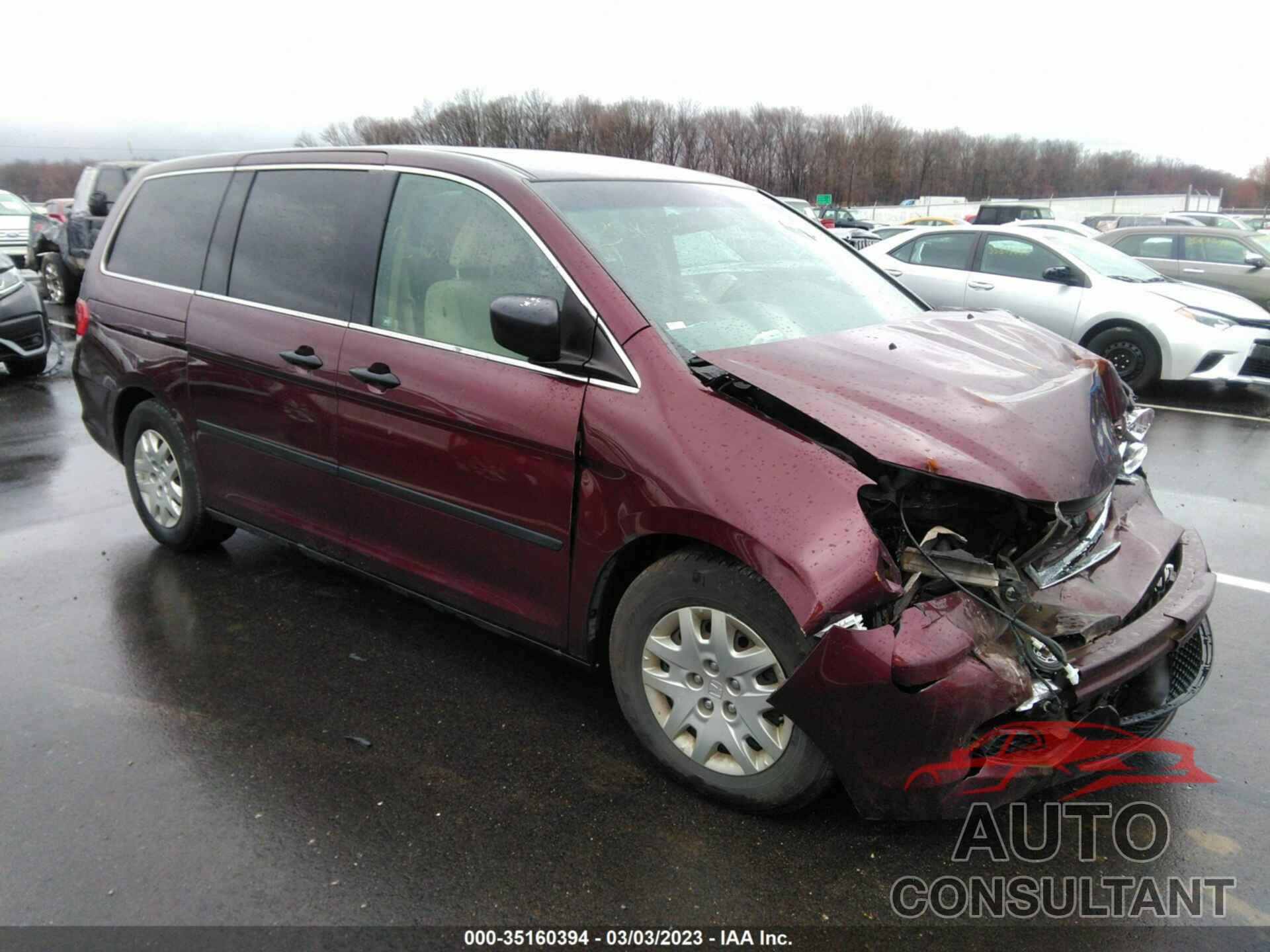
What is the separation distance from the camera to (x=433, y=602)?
3549 mm

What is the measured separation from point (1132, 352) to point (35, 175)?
130ft

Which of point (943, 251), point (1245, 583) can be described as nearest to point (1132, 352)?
point (943, 251)

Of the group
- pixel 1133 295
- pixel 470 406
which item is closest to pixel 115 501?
pixel 470 406

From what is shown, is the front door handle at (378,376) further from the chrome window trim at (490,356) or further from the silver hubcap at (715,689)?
the silver hubcap at (715,689)

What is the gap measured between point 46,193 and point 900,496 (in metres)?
39.9

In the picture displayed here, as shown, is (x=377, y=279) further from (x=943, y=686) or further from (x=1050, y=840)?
(x=1050, y=840)

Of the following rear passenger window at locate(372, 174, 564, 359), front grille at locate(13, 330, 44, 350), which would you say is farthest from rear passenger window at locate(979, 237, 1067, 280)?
front grille at locate(13, 330, 44, 350)

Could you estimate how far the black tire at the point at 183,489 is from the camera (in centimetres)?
451

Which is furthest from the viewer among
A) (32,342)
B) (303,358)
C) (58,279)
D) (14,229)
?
(14,229)

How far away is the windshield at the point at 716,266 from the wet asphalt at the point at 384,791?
1.45 metres

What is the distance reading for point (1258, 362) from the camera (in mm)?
9367

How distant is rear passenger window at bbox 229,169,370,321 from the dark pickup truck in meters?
9.69

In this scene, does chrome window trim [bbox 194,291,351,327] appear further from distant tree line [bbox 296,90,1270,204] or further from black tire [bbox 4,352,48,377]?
distant tree line [bbox 296,90,1270,204]

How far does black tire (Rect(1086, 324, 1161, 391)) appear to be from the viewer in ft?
30.4
